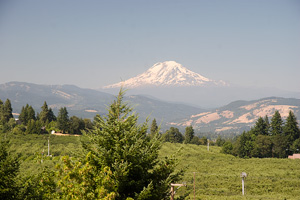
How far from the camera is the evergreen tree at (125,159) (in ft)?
39.8

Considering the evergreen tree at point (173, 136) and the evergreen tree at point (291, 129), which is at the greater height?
the evergreen tree at point (291, 129)

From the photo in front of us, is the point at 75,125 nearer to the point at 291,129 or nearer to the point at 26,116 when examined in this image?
the point at 26,116

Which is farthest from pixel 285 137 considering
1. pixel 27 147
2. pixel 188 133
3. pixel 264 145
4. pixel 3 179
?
pixel 3 179

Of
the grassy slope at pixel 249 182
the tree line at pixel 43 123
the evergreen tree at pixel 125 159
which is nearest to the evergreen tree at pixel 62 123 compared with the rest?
the tree line at pixel 43 123

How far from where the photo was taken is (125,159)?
13.0 metres

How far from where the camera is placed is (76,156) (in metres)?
14.3

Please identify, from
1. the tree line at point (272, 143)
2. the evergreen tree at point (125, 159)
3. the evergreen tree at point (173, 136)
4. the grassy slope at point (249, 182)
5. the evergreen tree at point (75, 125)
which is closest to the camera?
the evergreen tree at point (125, 159)

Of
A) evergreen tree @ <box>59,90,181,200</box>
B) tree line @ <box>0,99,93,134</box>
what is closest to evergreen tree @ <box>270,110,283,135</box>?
tree line @ <box>0,99,93,134</box>

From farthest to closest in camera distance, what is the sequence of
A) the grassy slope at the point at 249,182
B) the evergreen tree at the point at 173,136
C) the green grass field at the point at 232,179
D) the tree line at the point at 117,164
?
the evergreen tree at the point at 173,136, the green grass field at the point at 232,179, the grassy slope at the point at 249,182, the tree line at the point at 117,164

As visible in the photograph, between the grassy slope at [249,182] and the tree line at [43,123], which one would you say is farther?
the tree line at [43,123]

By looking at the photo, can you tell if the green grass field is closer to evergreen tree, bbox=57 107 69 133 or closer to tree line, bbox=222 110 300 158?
tree line, bbox=222 110 300 158

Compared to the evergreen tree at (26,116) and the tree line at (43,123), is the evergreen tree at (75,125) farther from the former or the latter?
the evergreen tree at (26,116)

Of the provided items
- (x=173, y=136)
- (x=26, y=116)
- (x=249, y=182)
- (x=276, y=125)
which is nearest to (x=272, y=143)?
(x=276, y=125)

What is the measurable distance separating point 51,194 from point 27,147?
62.4 m
